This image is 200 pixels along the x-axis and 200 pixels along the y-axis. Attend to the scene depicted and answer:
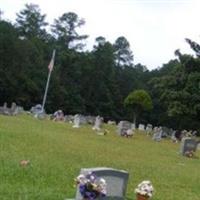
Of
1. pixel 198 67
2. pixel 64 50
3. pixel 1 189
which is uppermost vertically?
pixel 64 50

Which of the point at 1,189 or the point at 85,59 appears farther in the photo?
the point at 85,59

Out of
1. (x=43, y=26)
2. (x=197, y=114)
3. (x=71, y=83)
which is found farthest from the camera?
(x=43, y=26)

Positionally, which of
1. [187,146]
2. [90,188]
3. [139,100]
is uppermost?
[139,100]

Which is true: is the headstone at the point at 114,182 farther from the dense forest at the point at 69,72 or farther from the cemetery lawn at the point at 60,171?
the dense forest at the point at 69,72

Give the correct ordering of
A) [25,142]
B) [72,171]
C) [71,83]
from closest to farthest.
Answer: [72,171]
[25,142]
[71,83]

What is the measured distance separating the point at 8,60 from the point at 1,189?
6778 centimetres

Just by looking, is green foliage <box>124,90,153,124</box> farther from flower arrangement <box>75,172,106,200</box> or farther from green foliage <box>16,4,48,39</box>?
flower arrangement <box>75,172,106,200</box>

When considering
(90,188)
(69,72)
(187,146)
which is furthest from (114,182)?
(69,72)

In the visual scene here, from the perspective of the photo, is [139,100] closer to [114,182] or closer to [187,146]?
[187,146]

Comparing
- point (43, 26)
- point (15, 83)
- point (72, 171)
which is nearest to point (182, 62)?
point (15, 83)

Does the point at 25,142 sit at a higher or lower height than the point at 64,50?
lower

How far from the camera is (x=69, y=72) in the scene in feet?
295

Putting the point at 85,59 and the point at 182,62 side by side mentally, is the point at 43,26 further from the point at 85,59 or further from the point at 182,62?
the point at 182,62

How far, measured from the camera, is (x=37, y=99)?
256 ft
